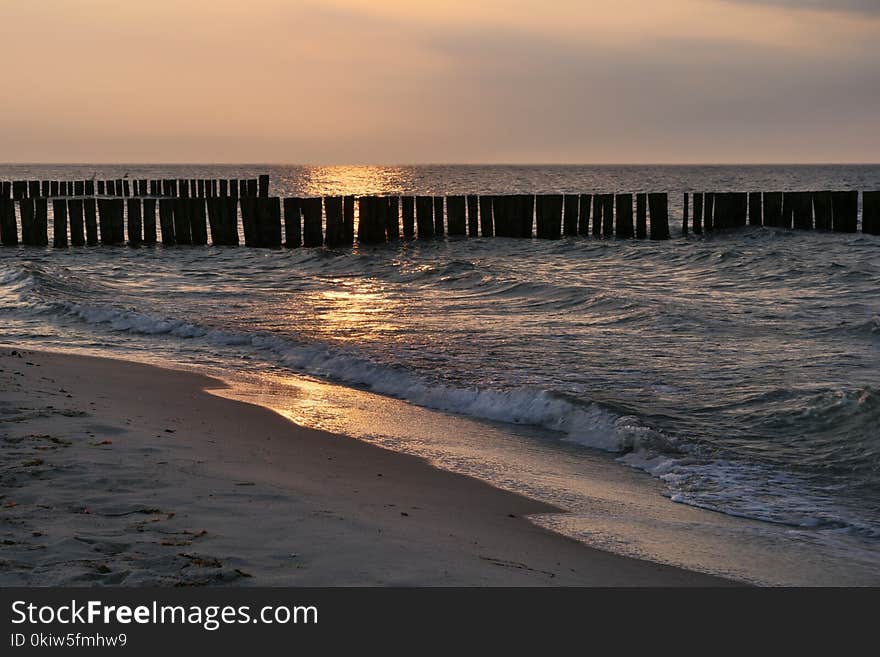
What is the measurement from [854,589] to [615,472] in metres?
2.36

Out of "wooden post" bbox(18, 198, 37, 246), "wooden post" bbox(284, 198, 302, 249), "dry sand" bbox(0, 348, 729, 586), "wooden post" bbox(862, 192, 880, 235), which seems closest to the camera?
"dry sand" bbox(0, 348, 729, 586)

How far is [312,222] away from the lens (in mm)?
25328

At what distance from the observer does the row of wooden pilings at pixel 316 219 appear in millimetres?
25389

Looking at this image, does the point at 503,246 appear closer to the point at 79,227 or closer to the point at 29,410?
the point at 79,227

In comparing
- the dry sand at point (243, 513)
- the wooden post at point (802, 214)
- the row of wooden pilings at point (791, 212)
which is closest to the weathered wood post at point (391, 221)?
the row of wooden pilings at point (791, 212)

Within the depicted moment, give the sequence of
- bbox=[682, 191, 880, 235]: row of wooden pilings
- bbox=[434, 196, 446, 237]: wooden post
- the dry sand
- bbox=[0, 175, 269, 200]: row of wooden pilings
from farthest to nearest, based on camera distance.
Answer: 1. bbox=[0, 175, 269, 200]: row of wooden pilings
2. bbox=[682, 191, 880, 235]: row of wooden pilings
3. bbox=[434, 196, 446, 237]: wooden post
4. the dry sand

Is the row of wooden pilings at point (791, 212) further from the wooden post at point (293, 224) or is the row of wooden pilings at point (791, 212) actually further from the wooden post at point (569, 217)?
the wooden post at point (293, 224)

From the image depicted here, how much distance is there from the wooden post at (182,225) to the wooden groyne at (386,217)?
0.03 m

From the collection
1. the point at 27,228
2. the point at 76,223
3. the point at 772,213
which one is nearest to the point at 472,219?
the point at 772,213

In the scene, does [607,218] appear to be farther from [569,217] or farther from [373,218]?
[373,218]

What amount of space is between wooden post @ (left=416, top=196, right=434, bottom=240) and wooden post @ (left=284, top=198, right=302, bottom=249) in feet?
10.4

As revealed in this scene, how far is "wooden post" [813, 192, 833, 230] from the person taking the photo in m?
27.7

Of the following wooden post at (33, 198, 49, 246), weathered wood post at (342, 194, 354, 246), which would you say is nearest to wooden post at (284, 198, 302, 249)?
weathered wood post at (342, 194, 354, 246)

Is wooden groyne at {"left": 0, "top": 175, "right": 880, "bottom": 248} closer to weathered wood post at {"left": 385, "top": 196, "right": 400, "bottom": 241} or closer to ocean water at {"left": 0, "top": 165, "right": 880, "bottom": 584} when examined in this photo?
weathered wood post at {"left": 385, "top": 196, "right": 400, "bottom": 241}
